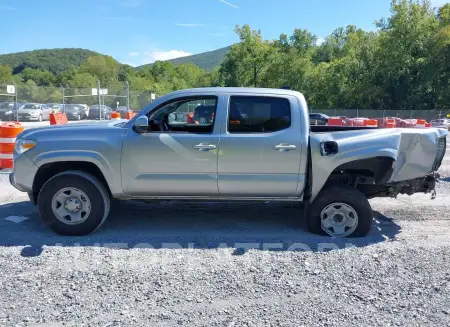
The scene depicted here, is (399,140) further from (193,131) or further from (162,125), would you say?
(162,125)

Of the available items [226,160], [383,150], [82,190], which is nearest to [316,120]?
[383,150]

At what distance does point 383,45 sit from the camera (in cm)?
5203

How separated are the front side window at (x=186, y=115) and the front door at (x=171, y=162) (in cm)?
6

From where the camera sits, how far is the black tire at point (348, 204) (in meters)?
5.25

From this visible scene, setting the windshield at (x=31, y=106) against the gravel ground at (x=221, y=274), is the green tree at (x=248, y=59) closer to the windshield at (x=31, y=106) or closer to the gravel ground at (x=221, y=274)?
the windshield at (x=31, y=106)

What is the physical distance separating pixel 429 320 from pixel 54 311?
3.03 metres

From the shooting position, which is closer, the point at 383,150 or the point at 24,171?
the point at 383,150

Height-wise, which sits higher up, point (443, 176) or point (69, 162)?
point (69, 162)

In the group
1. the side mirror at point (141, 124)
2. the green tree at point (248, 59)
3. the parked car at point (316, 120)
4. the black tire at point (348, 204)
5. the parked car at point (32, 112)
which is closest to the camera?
the side mirror at point (141, 124)

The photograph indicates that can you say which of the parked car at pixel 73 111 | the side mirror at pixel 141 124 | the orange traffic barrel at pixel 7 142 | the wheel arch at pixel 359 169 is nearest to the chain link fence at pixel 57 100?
the parked car at pixel 73 111

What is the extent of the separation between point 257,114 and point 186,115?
118 cm

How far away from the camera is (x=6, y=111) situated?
2823 centimetres

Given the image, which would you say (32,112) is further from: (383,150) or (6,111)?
(383,150)

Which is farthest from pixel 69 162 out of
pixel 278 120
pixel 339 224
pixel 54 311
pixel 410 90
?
pixel 410 90
